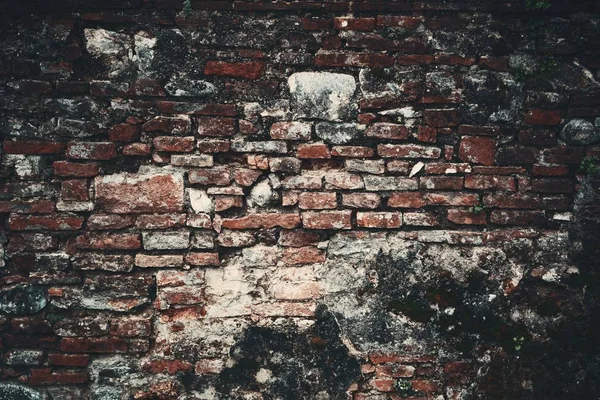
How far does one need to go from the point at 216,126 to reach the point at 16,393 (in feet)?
5.20

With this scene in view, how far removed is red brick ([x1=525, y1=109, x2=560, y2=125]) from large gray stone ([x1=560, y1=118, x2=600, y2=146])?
0.22ft

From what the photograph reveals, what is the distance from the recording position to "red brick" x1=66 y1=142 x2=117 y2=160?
2283mm

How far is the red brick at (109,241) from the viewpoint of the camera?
2.30 metres

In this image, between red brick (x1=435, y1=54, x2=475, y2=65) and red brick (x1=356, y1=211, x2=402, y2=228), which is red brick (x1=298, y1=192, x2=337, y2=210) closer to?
red brick (x1=356, y1=211, x2=402, y2=228)

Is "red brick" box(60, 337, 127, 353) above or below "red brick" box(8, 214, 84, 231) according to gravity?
below

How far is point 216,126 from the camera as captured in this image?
2311mm

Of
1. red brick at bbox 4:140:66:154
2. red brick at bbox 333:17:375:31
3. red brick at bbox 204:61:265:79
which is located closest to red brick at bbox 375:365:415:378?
red brick at bbox 204:61:265:79

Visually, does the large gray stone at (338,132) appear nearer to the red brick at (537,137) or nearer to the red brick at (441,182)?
the red brick at (441,182)

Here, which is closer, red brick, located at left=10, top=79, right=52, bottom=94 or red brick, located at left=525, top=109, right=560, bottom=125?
red brick, located at left=10, top=79, right=52, bottom=94

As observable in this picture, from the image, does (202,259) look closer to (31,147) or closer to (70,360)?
(70,360)

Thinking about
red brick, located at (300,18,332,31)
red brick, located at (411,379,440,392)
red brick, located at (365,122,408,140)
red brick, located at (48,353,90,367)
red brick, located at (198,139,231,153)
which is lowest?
red brick, located at (411,379,440,392)

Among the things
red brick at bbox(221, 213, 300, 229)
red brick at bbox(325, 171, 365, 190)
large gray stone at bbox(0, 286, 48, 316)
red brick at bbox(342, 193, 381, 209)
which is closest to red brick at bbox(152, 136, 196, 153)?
red brick at bbox(221, 213, 300, 229)

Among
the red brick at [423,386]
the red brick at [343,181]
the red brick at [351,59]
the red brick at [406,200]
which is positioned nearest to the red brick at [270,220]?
the red brick at [343,181]

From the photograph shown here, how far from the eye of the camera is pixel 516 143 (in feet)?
7.84
